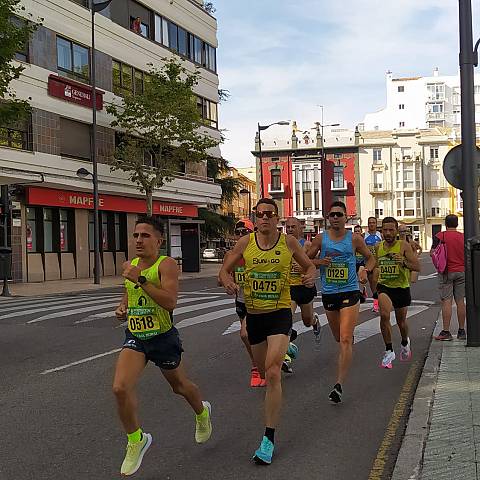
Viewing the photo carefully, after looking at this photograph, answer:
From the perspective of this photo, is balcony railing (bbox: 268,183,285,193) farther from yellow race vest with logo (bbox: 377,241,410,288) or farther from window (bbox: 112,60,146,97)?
yellow race vest with logo (bbox: 377,241,410,288)

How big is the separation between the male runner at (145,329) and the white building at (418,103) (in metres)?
106

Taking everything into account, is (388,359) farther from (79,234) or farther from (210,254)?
(210,254)

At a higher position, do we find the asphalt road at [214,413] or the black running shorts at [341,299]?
the black running shorts at [341,299]

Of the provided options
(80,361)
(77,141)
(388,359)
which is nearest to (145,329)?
(388,359)

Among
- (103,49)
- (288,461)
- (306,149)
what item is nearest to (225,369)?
(288,461)

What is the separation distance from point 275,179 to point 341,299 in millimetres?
75229

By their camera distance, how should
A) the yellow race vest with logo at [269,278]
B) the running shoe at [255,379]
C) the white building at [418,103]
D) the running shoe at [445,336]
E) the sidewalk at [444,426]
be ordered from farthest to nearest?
the white building at [418,103] < the running shoe at [445,336] < the running shoe at [255,379] < the yellow race vest with logo at [269,278] < the sidewalk at [444,426]

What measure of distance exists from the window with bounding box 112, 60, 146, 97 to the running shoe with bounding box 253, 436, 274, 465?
29.7 meters

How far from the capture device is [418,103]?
111 metres

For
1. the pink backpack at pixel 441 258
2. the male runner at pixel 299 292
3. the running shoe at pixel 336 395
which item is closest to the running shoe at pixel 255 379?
the running shoe at pixel 336 395

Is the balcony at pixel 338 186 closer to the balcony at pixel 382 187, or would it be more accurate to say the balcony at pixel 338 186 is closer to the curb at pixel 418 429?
the balcony at pixel 382 187

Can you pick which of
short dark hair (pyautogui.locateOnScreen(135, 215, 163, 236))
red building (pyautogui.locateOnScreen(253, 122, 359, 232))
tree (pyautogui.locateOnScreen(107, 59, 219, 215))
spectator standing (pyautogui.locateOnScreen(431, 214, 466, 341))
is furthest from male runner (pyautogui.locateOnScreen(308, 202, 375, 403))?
red building (pyautogui.locateOnScreen(253, 122, 359, 232))

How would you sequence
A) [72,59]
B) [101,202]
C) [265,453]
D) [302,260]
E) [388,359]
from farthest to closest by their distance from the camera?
[101,202] → [72,59] → [388,359] → [302,260] → [265,453]

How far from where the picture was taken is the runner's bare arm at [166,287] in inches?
182
